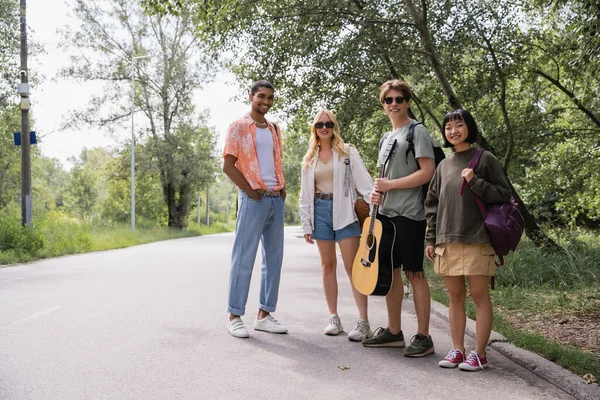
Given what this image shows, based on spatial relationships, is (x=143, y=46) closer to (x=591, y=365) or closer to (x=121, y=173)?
(x=121, y=173)

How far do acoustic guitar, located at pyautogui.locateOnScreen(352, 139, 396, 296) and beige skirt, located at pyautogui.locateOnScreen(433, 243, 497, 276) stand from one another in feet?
1.70

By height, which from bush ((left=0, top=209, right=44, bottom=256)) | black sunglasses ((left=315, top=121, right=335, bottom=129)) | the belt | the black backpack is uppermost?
black sunglasses ((left=315, top=121, right=335, bottom=129))

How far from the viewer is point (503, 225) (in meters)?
3.98

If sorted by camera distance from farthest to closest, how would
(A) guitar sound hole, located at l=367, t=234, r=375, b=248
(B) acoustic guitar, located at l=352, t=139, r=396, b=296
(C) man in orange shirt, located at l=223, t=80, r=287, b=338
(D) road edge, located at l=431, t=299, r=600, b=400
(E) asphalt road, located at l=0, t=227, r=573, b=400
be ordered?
1. (C) man in orange shirt, located at l=223, t=80, r=287, b=338
2. (A) guitar sound hole, located at l=367, t=234, r=375, b=248
3. (B) acoustic guitar, located at l=352, t=139, r=396, b=296
4. (E) asphalt road, located at l=0, t=227, r=573, b=400
5. (D) road edge, located at l=431, t=299, r=600, b=400

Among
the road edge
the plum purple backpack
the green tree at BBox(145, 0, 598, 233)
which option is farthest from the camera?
the green tree at BBox(145, 0, 598, 233)

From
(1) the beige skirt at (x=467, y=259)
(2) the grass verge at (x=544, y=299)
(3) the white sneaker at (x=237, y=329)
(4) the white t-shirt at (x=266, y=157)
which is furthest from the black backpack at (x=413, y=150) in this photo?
(3) the white sneaker at (x=237, y=329)

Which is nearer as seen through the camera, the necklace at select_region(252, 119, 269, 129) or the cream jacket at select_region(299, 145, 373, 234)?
the cream jacket at select_region(299, 145, 373, 234)

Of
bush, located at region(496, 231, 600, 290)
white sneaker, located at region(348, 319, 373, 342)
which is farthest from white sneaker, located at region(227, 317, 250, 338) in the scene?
bush, located at region(496, 231, 600, 290)

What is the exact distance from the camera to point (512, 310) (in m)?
6.63

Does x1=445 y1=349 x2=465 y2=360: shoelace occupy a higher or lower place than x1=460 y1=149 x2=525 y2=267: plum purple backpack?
lower

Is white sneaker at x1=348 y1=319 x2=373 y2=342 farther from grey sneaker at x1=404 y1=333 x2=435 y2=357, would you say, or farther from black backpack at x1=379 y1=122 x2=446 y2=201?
black backpack at x1=379 y1=122 x2=446 y2=201

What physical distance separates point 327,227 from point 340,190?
349mm

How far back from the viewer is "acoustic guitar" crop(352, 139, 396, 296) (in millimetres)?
4645

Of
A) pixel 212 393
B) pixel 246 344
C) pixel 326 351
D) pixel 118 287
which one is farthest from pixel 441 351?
pixel 118 287
